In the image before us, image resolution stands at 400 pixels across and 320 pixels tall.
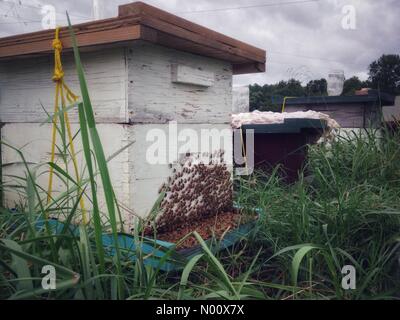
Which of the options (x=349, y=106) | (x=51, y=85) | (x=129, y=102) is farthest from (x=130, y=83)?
(x=349, y=106)

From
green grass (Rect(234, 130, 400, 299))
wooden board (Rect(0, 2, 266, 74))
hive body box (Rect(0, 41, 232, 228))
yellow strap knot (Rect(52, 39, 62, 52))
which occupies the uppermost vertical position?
wooden board (Rect(0, 2, 266, 74))

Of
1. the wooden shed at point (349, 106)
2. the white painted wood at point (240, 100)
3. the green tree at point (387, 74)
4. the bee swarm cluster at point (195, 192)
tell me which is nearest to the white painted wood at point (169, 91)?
the bee swarm cluster at point (195, 192)

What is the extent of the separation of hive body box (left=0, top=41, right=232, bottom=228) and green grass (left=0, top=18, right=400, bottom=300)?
14cm

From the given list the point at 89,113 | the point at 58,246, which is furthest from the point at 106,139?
the point at 89,113

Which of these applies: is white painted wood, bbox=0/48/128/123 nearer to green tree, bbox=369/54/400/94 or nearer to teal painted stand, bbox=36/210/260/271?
teal painted stand, bbox=36/210/260/271

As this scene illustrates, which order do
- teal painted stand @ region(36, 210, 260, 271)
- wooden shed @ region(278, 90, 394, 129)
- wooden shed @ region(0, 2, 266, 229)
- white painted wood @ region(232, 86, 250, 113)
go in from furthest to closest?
white painted wood @ region(232, 86, 250, 113) → wooden shed @ region(278, 90, 394, 129) → wooden shed @ region(0, 2, 266, 229) → teal painted stand @ region(36, 210, 260, 271)

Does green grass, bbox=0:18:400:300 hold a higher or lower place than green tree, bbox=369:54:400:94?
lower

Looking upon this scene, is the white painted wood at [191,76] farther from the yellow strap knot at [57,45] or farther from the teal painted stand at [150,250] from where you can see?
the teal painted stand at [150,250]

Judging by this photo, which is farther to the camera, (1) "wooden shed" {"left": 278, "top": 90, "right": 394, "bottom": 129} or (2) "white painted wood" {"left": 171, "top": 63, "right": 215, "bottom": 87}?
(1) "wooden shed" {"left": 278, "top": 90, "right": 394, "bottom": 129}

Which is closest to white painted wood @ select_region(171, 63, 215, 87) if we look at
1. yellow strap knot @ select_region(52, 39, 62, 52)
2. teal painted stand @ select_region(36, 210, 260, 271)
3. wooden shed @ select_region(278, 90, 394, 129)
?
yellow strap knot @ select_region(52, 39, 62, 52)

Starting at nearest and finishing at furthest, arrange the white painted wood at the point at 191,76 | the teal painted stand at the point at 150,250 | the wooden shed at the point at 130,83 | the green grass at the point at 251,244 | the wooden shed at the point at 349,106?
the green grass at the point at 251,244, the teal painted stand at the point at 150,250, the wooden shed at the point at 130,83, the white painted wood at the point at 191,76, the wooden shed at the point at 349,106

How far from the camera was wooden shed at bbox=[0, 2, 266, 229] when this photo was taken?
154cm

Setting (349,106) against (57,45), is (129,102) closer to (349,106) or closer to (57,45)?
(57,45)

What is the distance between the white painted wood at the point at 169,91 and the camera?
162 cm
